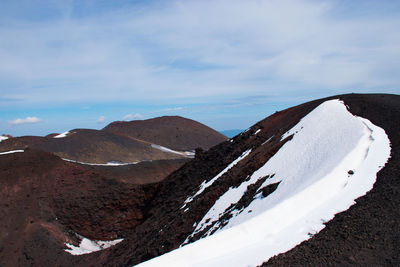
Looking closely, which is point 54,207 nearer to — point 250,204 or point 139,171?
point 139,171

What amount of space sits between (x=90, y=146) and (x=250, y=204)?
154ft

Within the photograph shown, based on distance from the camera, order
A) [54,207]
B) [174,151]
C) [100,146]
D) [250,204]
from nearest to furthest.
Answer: [250,204]
[54,207]
[100,146]
[174,151]

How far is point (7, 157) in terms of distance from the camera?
26.0 metres

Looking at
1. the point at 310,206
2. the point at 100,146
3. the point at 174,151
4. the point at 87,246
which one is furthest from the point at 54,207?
the point at 174,151

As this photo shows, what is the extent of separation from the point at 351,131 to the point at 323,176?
13.7 ft

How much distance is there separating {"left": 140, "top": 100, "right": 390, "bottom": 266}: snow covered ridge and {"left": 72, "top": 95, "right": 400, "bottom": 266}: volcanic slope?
2cm

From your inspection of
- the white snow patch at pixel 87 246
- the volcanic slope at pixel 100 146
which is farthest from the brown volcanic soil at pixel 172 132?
the white snow patch at pixel 87 246

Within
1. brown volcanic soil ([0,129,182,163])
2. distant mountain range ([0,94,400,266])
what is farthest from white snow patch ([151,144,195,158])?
distant mountain range ([0,94,400,266])

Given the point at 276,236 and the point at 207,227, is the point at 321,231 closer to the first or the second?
the point at 276,236

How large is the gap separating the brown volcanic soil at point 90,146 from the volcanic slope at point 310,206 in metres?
34.9

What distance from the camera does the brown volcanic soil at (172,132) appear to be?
249 ft

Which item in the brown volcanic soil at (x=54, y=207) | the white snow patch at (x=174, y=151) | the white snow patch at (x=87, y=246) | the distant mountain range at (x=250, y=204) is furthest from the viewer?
the white snow patch at (x=174, y=151)

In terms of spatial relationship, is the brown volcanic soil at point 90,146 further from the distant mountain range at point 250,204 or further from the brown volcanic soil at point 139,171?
the distant mountain range at point 250,204

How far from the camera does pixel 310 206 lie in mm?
6906
